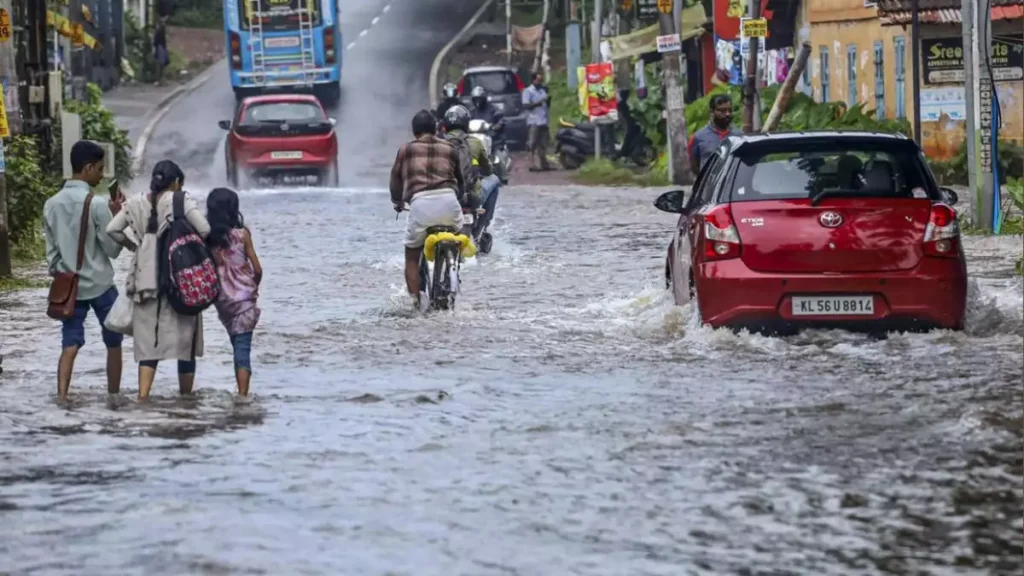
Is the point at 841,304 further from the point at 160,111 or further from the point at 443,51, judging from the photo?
the point at 443,51

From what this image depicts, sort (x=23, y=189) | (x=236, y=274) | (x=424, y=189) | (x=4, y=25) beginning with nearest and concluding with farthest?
(x=236, y=274) → (x=424, y=189) → (x=4, y=25) → (x=23, y=189)

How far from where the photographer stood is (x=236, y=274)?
38.6ft

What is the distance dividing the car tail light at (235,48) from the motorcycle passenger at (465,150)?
30469 millimetres

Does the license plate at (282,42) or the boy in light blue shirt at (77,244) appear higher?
the license plate at (282,42)

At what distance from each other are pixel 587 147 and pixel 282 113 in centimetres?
797

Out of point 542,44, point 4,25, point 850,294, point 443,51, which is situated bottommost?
point 850,294

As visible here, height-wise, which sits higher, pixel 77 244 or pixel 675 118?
pixel 77 244

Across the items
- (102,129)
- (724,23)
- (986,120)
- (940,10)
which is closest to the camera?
(986,120)

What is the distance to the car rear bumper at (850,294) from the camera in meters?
13.1

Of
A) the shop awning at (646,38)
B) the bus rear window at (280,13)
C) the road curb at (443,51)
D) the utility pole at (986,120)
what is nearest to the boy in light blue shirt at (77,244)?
the utility pole at (986,120)

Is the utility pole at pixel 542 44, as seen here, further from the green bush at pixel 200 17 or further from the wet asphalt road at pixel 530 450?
the wet asphalt road at pixel 530 450

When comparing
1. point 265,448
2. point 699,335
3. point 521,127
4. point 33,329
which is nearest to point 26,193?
point 33,329

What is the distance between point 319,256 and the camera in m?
23.2

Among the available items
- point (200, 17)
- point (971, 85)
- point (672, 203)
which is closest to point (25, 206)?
point (672, 203)
